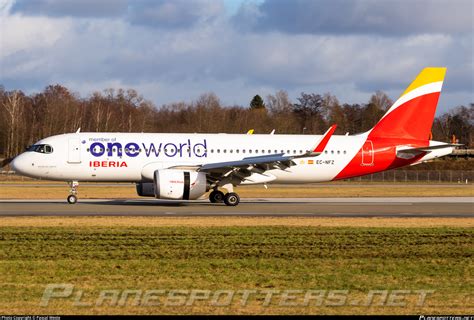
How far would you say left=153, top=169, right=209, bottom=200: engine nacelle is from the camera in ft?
111

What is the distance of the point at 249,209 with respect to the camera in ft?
111

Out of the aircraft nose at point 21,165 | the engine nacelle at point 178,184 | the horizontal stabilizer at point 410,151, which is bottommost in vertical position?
the engine nacelle at point 178,184

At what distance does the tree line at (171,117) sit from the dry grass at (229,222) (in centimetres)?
6815

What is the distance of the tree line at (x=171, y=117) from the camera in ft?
323

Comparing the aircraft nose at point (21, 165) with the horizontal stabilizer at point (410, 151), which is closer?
the aircraft nose at point (21, 165)

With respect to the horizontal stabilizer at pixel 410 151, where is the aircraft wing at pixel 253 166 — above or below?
below

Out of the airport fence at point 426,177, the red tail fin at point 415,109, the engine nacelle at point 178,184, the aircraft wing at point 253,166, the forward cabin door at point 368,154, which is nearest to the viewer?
the engine nacelle at point 178,184

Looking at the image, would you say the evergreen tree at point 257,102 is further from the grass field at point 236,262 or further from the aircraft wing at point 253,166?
the grass field at point 236,262

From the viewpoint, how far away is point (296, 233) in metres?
22.9

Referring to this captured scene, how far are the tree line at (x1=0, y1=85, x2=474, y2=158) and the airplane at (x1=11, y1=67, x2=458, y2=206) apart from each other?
57535mm

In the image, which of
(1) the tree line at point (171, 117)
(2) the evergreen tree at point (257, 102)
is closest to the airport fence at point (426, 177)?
(1) the tree line at point (171, 117)

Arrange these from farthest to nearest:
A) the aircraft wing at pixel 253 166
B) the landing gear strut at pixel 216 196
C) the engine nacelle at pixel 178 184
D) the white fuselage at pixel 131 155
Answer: the landing gear strut at pixel 216 196 → the white fuselage at pixel 131 155 → the aircraft wing at pixel 253 166 → the engine nacelle at pixel 178 184

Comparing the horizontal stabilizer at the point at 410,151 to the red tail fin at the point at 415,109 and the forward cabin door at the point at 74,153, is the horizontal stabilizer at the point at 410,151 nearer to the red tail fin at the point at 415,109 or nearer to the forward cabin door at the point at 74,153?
the red tail fin at the point at 415,109

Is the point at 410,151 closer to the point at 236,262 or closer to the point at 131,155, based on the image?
the point at 131,155
